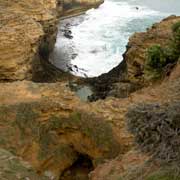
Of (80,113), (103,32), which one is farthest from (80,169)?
(103,32)

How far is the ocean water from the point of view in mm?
34719

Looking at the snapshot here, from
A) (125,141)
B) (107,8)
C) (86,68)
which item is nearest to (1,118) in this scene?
(125,141)

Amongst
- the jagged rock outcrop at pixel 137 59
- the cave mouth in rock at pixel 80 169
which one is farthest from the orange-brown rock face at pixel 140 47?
the cave mouth in rock at pixel 80 169

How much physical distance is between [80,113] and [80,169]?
183 cm

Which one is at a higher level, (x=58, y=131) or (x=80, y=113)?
(x=80, y=113)

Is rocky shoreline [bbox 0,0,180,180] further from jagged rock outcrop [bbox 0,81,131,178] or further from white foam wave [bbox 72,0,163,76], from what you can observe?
white foam wave [bbox 72,0,163,76]

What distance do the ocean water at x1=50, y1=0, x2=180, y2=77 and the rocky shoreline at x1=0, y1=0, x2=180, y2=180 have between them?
167 inches

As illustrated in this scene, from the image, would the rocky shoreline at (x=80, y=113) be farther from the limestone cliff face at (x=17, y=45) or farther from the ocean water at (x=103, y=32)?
the ocean water at (x=103, y=32)

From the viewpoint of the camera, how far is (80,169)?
1650cm

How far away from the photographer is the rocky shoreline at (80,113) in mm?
9352

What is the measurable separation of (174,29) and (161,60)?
2061 millimetres

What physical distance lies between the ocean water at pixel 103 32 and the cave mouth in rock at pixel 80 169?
16254mm

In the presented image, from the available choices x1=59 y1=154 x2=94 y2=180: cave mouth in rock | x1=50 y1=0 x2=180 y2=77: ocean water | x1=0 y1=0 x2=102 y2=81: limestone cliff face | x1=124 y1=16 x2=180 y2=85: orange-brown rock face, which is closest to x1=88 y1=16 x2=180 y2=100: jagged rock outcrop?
x1=124 y1=16 x2=180 y2=85: orange-brown rock face

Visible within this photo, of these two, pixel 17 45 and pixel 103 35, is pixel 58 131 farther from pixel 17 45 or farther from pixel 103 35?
pixel 103 35
